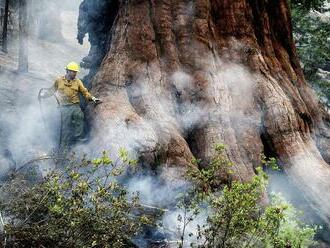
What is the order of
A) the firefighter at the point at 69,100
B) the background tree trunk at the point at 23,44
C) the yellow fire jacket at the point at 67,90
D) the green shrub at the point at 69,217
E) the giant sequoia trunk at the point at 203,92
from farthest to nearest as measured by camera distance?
the background tree trunk at the point at 23,44
the yellow fire jacket at the point at 67,90
the firefighter at the point at 69,100
the giant sequoia trunk at the point at 203,92
the green shrub at the point at 69,217

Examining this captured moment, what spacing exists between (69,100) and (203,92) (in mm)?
2175

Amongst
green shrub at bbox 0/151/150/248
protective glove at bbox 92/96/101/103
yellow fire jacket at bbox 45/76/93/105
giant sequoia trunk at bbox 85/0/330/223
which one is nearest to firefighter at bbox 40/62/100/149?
yellow fire jacket at bbox 45/76/93/105

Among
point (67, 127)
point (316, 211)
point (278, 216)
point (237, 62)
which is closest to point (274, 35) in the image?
point (237, 62)

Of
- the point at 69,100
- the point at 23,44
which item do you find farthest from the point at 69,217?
the point at 23,44

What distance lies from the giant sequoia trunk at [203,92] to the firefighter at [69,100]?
356 mm

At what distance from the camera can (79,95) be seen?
750cm

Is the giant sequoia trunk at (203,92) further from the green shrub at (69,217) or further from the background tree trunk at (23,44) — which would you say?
the background tree trunk at (23,44)

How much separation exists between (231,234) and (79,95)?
398 cm

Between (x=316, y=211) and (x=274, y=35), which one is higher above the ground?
(x=274, y=35)

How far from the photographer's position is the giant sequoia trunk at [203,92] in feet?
23.0

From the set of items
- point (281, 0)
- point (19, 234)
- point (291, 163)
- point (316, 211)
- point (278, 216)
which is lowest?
point (316, 211)

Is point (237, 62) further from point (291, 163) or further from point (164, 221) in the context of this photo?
point (164, 221)

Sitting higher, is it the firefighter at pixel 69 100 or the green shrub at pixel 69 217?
the green shrub at pixel 69 217

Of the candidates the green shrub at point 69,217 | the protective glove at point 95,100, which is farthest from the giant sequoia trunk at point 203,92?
the green shrub at point 69,217
